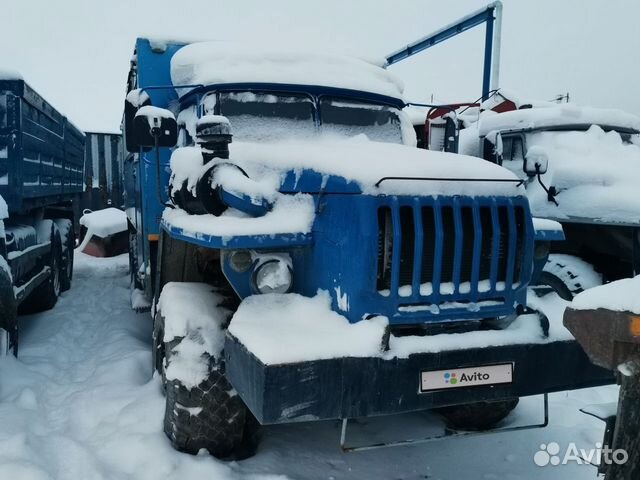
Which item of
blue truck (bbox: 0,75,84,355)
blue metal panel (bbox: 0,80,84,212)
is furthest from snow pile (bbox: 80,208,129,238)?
blue metal panel (bbox: 0,80,84,212)

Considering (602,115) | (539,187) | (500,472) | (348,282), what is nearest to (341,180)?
(348,282)

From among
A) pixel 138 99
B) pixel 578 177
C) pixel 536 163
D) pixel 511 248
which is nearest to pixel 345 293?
pixel 511 248

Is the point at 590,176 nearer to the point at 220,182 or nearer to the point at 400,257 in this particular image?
the point at 400,257

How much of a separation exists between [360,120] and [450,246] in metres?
1.78

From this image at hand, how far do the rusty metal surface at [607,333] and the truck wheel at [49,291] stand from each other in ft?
19.7

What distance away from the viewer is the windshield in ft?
12.5

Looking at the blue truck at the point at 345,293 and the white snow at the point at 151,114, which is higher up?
the white snow at the point at 151,114

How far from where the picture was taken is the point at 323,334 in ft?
8.01

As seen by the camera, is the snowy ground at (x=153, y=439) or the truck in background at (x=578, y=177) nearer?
the snowy ground at (x=153, y=439)

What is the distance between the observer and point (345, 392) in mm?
2336

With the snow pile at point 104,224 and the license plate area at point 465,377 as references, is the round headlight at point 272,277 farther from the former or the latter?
the snow pile at point 104,224

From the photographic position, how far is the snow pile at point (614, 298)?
1776mm

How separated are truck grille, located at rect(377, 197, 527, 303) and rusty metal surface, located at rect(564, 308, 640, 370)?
2.28 feet

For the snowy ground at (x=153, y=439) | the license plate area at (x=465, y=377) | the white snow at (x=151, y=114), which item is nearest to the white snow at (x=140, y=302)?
the snowy ground at (x=153, y=439)
